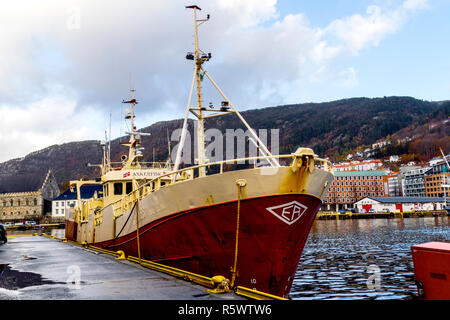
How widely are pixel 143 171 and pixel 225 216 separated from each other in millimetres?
10113

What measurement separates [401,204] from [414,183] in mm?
44982

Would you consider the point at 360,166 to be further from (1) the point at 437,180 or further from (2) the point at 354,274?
(2) the point at 354,274

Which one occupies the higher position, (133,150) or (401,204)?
(133,150)

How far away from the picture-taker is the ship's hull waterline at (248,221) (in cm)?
960

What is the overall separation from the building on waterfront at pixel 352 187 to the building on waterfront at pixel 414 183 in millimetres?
9845

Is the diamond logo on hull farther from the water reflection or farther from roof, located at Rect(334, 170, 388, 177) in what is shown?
roof, located at Rect(334, 170, 388, 177)

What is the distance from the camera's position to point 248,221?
32.0ft

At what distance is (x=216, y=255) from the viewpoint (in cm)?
1042

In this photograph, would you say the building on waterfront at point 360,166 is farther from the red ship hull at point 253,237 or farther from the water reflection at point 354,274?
the red ship hull at point 253,237

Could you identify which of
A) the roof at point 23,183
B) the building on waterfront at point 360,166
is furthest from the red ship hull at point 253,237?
the building on waterfront at point 360,166

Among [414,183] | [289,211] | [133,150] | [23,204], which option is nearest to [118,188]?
[133,150]

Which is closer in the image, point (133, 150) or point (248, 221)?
point (248, 221)
